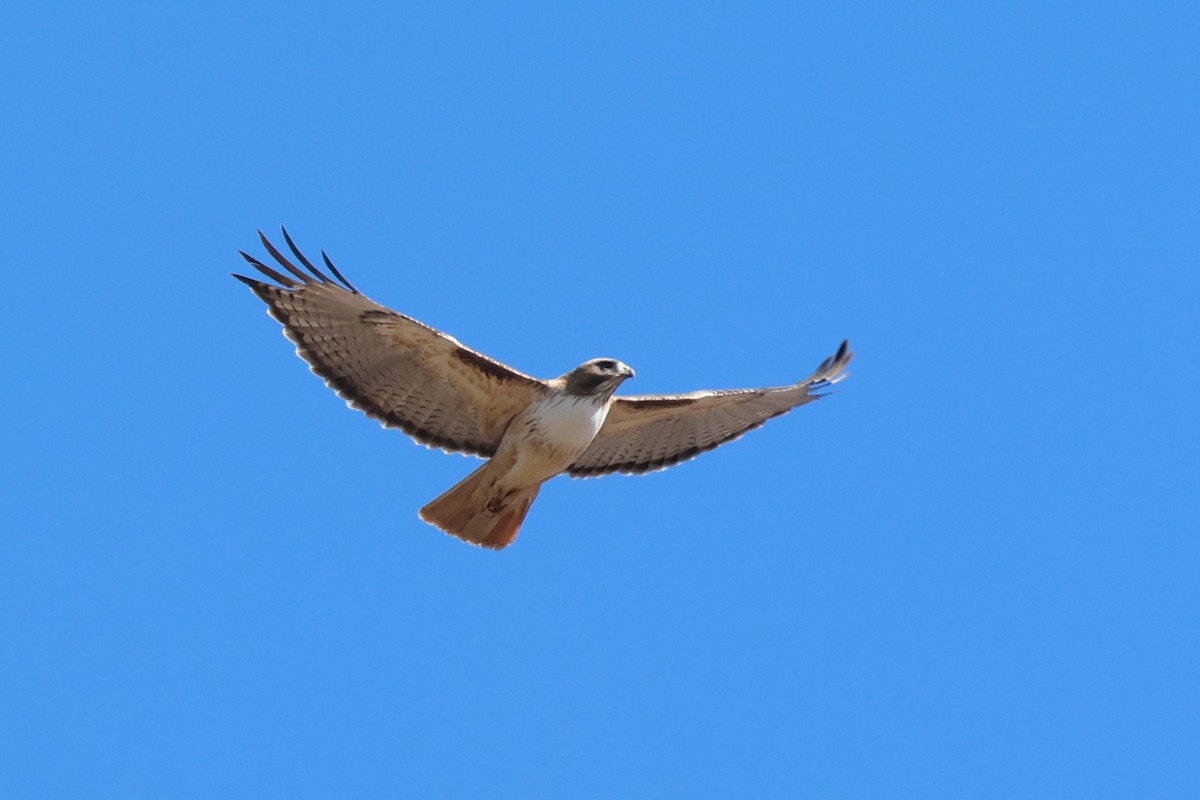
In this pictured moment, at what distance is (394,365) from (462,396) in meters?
0.57

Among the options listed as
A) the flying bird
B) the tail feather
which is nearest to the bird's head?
the flying bird

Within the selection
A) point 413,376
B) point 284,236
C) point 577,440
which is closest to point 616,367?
point 577,440

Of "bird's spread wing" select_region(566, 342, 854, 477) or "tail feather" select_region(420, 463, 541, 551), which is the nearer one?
"tail feather" select_region(420, 463, 541, 551)

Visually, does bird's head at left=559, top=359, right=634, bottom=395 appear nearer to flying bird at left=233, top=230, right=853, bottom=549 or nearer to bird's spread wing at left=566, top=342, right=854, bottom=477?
flying bird at left=233, top=230, right=853, bottom=549

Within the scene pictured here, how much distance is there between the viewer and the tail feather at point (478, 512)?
15008 millimetres

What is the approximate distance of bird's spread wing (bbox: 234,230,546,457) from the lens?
1445 centimetres

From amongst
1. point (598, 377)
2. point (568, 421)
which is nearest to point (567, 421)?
point (568, 421)

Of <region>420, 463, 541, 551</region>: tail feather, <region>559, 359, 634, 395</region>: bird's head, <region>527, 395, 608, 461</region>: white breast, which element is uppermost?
<region>559, 359, 634, 395</region>: bird's head

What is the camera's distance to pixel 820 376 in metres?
16.0

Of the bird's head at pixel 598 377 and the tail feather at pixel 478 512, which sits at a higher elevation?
the bird's head at pixel 598 377

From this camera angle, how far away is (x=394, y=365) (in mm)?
14977

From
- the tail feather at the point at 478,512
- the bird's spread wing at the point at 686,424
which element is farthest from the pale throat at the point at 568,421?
the bird's spread wing at the point at 686,424

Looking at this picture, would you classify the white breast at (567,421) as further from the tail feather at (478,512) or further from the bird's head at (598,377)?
the tail feather at (478,512)

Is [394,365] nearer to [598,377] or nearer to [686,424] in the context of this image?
[598,377]
